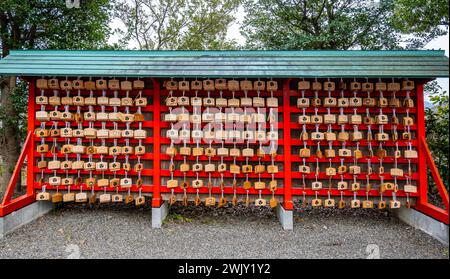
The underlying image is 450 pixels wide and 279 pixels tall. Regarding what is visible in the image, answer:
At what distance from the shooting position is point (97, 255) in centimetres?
390

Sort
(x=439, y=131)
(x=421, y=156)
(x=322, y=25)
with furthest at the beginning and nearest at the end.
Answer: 1. (x=322, y=25)
2. (x=439, y=131)
3. (x=421, y=156)

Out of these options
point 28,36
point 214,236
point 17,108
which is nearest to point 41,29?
point 28,36

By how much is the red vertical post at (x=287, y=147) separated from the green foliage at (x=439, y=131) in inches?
131

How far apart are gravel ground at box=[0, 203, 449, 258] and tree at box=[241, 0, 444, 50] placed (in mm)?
5349

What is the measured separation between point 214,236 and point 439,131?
548 centimetres

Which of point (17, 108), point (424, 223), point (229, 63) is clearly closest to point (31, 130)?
point (17, 108)

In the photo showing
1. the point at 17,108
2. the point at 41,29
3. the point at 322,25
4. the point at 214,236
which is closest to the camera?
the point at 214,236

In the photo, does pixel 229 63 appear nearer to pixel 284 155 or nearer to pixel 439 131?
pixel 284 155

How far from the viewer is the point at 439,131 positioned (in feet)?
19.2

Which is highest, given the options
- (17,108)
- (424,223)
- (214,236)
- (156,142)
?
(17,108)

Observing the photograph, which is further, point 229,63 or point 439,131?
point 439,131

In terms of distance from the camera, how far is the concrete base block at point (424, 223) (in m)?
4.25

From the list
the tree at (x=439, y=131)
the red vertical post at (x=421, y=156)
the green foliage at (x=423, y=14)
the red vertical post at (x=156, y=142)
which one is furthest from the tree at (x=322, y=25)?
the red vertical post at (x=156, y=142)

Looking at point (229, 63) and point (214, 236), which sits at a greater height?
point (229, 63)
